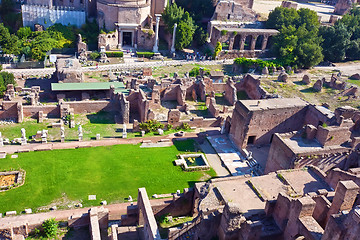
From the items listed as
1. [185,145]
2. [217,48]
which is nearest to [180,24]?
[217,48]

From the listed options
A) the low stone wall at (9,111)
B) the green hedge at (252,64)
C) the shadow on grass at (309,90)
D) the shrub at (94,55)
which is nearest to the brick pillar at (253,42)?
the green hedge at (252,64)

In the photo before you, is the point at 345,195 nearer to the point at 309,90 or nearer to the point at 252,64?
the point at 309,90

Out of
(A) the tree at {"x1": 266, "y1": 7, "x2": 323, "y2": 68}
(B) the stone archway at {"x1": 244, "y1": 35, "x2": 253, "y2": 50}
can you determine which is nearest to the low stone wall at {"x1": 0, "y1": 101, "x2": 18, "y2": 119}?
(A) the tree at {"x1": 266, "y1": 7, "x2": 323, "y2": 68}

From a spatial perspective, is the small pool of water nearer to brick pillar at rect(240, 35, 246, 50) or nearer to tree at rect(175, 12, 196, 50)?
tree at rect(175, 12, 196, 50)

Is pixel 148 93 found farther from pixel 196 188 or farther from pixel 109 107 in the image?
pixel 196 188

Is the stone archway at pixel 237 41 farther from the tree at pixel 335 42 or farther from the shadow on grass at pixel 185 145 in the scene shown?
the shadow on grass at pixel 185 145
